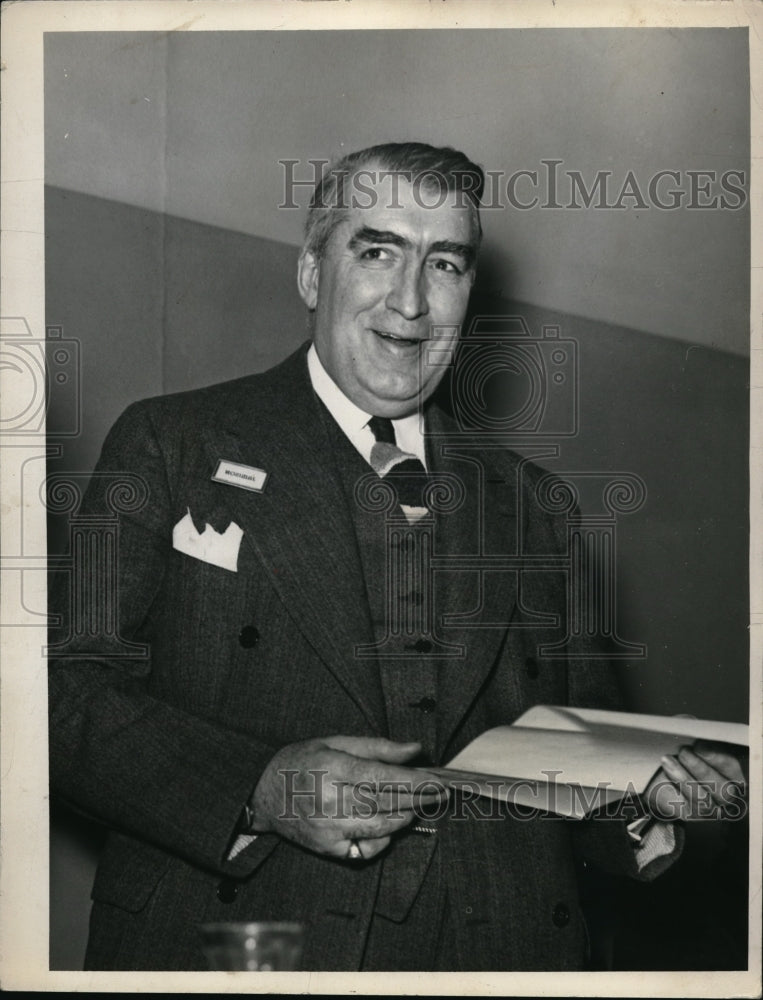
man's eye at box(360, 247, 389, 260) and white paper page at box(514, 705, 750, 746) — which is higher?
man's eye at box(360, 247, 389, 260)

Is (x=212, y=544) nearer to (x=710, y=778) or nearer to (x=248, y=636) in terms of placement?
(x=248, y=636)

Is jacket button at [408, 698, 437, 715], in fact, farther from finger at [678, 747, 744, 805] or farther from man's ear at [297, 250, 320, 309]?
man's ear at [297, 250, 320, 309]

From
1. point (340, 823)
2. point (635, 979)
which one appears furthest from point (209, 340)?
point (635, 979)

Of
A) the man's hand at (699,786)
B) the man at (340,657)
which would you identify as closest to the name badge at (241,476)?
the man at (340,657)

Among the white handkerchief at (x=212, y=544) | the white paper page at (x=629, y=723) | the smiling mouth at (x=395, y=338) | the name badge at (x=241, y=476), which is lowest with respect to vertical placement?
the white paper page at (x=629, y=723)

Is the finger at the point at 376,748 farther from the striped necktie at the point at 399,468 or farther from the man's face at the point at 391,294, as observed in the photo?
the man's face at the point at 391,294

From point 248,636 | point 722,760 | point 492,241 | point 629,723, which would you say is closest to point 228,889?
point 248,636

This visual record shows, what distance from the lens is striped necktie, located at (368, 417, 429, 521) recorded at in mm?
1588

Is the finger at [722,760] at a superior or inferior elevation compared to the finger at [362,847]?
superior

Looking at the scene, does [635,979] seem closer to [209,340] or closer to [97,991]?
[97,991]

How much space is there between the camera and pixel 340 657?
150 cm

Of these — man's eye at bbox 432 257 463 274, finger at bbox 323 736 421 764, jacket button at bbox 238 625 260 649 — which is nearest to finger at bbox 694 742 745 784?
finger at bbox 323 736 421 764

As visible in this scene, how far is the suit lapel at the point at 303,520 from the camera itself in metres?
1.51

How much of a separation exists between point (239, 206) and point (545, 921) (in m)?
1.05
